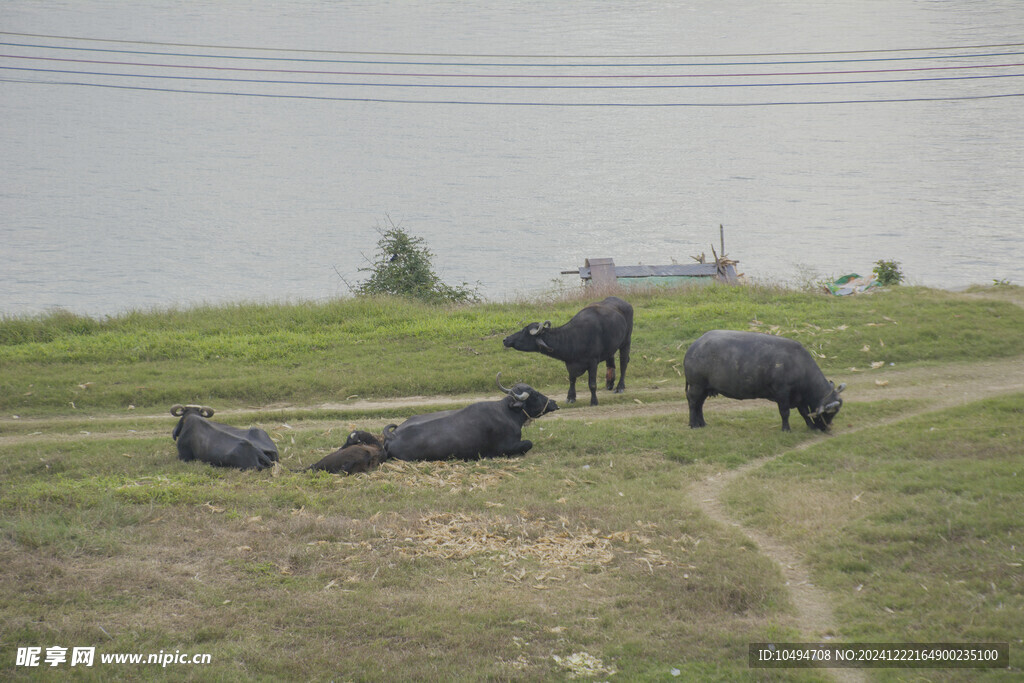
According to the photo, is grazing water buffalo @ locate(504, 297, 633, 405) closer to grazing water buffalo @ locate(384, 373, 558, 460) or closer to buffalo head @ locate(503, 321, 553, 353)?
buffalo head @ locate(503, 321, 553, 353)

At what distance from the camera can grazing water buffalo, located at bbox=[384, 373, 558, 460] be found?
1195cm

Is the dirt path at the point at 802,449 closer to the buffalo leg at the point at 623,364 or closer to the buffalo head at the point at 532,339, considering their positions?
the buffalo leg at the point at 623,364

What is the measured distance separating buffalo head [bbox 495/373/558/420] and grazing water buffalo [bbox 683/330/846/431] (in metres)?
2.30

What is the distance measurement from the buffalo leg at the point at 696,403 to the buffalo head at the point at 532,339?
9.26ft

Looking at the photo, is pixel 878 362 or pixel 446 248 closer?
pixel 878 362

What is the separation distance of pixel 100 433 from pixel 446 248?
27.8 meters

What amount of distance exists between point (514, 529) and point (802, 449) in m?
4.97

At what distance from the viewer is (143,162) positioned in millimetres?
54250

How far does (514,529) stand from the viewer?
9.38m

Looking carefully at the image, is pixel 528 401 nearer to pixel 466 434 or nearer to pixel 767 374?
pixel 466 434

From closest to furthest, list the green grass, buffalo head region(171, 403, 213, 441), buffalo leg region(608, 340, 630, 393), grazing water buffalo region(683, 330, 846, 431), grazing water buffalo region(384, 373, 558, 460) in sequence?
grazing water buffalo region(384, 373, 558, 460) < buffalo head region(171, 403, 213, 441) < grazing water buffalo region(683, 330, 846, 431) < buffalo leg region(608, 340, 630, 393) < the green grass

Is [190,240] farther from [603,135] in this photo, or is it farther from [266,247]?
[603,135]

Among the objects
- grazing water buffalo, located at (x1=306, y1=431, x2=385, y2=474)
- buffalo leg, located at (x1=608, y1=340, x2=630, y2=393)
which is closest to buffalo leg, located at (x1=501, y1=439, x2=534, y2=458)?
grazing water buffalo, located at (x1=306, y1=431, x2=385, y2=474)

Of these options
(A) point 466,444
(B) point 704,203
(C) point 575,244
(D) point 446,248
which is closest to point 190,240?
(D) point 446,248
